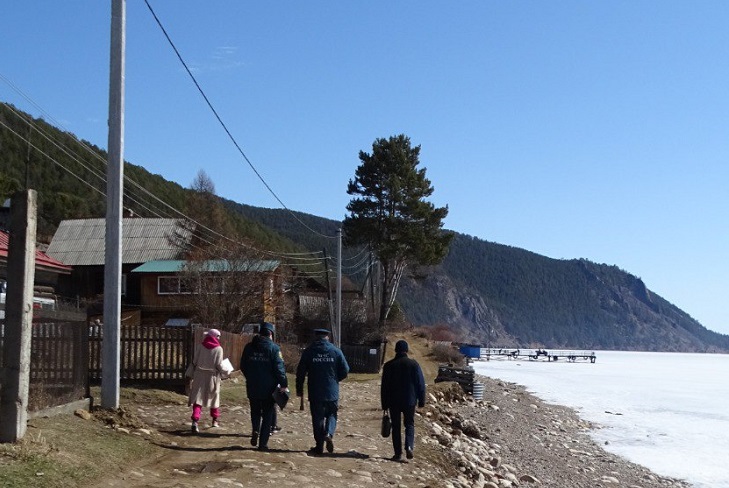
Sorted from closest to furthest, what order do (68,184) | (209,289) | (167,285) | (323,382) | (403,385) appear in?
(323,382)
(403,385)
(209,289)
(167,285)
(68,184)

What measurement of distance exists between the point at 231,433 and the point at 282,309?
33074 millimetres

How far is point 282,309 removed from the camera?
4694 centimetres

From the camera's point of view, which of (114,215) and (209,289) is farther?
(209,289)

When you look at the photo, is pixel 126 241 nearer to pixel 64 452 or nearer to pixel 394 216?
pixel 394 216

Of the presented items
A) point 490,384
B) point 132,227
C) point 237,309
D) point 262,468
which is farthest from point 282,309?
point 262,468

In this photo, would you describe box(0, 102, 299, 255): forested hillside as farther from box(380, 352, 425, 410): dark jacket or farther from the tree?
box(380, 352, 425, 410): dark jacket

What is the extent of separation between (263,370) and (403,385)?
6.78ft

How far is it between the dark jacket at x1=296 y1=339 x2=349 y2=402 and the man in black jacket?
74cm

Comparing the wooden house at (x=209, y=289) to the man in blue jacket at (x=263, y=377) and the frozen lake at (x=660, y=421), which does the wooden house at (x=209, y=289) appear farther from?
the man in blue jacket at (x=263, y=377)

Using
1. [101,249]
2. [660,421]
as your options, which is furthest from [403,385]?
[101,249]

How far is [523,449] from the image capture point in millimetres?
24297

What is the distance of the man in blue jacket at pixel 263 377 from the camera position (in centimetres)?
1251

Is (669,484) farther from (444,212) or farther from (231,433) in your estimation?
(444,212)

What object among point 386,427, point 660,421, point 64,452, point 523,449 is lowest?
point 660,421
